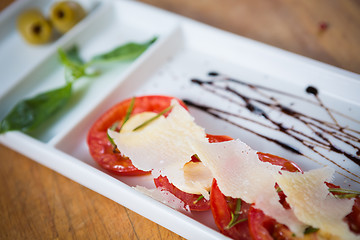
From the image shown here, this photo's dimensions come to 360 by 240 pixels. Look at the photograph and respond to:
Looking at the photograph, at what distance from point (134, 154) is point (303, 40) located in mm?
1364

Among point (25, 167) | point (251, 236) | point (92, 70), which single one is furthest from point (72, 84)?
point (251, 236)

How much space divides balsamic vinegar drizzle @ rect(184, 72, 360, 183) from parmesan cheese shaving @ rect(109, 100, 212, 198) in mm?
365

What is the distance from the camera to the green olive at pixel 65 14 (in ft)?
8.14

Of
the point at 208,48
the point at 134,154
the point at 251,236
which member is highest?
the point at 208,48

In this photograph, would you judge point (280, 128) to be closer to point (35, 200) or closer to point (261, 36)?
point (261, 36)

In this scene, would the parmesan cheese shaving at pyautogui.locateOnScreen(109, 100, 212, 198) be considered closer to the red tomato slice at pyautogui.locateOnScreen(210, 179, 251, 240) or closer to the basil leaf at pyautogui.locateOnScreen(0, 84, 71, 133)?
the red tomato slice at pyautogui.locateOnScreen(210, 179, 251, 240)

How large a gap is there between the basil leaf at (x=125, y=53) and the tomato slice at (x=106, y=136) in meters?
0.46

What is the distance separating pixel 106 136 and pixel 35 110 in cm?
54

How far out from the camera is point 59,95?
2125 millimetres

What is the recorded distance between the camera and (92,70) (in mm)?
2344

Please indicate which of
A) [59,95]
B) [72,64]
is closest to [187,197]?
[59,95]

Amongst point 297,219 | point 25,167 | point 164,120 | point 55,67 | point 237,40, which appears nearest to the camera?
point 297,219

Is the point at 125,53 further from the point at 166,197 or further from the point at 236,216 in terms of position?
the point at 236,216

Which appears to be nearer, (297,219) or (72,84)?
(297,219)
